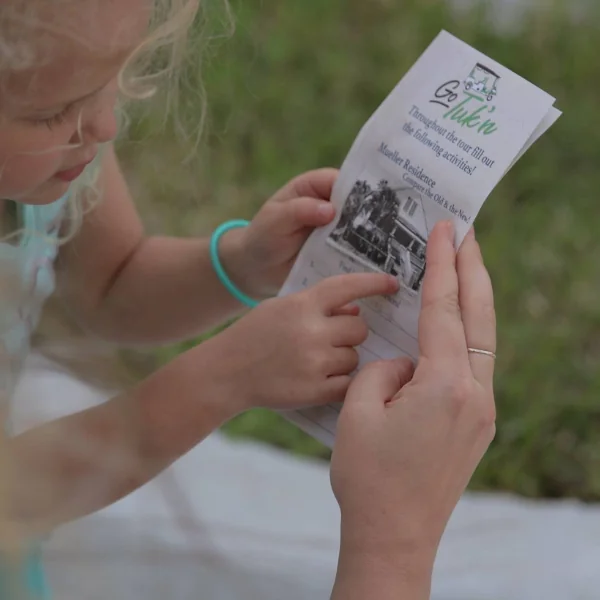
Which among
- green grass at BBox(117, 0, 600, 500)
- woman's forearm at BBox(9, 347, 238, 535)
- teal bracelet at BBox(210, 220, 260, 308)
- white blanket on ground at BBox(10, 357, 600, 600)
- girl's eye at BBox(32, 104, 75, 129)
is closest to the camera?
woman's forearm at BBox(9, 347, 238, 535)

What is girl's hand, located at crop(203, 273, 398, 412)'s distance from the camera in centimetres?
60

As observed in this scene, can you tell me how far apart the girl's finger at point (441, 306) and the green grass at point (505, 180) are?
45 cm

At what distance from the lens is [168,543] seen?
0.97 m

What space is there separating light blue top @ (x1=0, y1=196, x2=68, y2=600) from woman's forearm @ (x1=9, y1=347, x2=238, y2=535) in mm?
85

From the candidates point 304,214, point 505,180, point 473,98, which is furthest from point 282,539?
point 505,180

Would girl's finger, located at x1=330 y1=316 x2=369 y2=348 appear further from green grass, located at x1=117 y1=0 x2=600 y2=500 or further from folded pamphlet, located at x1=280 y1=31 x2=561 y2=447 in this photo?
green grass, located at x1=117 y1=0 x2=600 y2=500

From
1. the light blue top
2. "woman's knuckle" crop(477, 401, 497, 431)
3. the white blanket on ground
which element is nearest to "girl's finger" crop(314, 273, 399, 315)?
"woman's knuckle" crop(477, 401, 497, 431)

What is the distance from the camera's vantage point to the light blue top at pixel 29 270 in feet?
2.11

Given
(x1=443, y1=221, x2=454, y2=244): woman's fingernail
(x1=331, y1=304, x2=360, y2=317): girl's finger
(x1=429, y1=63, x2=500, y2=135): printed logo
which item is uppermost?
(x1=429, y1=63, x2=500, y2=135): printed logo

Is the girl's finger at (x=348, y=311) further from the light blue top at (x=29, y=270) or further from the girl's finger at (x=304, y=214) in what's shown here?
the light blue top at (x=29, y=270)

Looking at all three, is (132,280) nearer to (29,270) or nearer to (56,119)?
(29,270)

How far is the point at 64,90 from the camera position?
1.60ft

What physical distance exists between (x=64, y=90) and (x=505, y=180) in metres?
1.05

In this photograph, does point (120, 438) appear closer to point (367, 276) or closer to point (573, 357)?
point (367, 276)
